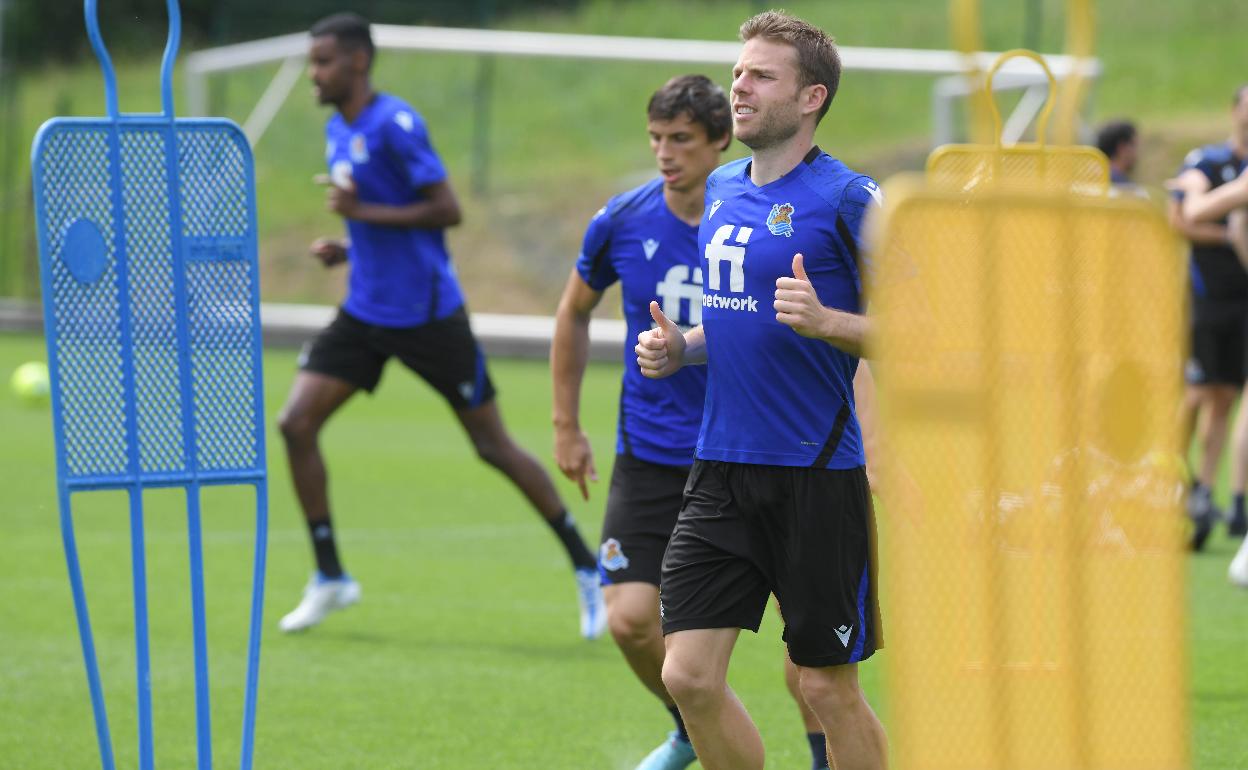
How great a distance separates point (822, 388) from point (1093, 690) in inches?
60.3

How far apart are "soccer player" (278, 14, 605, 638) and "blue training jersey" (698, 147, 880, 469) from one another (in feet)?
12.7

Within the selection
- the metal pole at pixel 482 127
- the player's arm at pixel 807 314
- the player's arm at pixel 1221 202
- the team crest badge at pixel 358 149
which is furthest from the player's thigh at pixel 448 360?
the metal pole at pixel 482 127

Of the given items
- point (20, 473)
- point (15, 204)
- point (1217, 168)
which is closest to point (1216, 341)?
point (1217, 168)

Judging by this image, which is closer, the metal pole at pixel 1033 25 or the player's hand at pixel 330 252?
the player's hand at pixel 330 252

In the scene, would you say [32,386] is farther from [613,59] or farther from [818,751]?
[818,751]

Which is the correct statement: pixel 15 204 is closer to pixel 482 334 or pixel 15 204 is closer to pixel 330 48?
pixel 482 334

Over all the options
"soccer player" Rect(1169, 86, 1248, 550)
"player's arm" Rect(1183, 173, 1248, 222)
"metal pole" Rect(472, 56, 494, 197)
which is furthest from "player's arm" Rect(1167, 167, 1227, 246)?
"metal pole" Rect(472, 56, 494, 197)

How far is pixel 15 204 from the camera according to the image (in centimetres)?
3139

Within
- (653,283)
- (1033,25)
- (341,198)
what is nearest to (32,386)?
(341,198)

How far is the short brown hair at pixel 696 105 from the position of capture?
5.76m

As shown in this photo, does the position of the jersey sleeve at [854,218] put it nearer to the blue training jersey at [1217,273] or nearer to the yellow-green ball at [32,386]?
the blue training jersey at [1217,273]

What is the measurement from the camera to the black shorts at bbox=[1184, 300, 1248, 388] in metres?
11.0

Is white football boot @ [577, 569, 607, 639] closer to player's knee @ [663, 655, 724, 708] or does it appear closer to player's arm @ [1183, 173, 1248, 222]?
player's knee @ [663, 655, 724, 708]

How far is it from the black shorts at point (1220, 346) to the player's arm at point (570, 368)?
6156 mm
